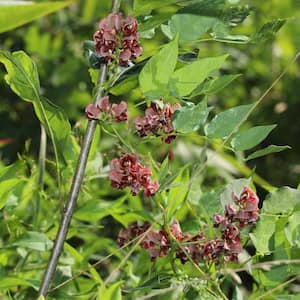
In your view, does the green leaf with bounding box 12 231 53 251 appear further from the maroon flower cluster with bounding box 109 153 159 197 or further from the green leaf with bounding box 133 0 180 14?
the green leaf with bounding box 133 0 180 14

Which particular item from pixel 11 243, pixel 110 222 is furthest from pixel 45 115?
pixel 110 222

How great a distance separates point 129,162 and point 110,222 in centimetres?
107

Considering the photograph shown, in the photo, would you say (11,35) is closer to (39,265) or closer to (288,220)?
(39,265)

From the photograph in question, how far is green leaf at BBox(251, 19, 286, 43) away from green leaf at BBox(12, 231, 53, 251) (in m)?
0.33

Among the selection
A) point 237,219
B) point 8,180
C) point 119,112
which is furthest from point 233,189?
point 8,180

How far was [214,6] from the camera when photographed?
85 cm

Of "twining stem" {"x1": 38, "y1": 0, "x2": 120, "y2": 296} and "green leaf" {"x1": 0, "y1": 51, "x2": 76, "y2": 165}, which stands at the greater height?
"green leaf" {"x1": 0, "y1": 51, "x2": 76, "y2": 165}

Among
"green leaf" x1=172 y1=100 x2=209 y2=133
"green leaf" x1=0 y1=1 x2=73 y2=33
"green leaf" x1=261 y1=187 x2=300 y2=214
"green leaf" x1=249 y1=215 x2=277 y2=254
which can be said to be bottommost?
"green leaf" x1=249 y1=215 x2=277 y2=254

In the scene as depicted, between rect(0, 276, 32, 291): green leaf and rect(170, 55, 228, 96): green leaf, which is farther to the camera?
rect(0, 276, 32, 291): green leaf

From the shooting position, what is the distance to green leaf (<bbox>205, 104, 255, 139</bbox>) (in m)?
0.81

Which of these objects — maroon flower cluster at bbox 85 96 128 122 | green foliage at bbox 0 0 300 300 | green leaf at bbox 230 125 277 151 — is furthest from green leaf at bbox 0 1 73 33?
green leaf at bbox 230 125 277 151

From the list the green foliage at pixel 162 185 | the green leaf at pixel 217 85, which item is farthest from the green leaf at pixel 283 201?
the green leaf at pixel 217 85

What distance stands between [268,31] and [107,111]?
168 millimetres

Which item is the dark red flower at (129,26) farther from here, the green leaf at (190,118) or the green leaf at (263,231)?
the green leaf at (263,231)
